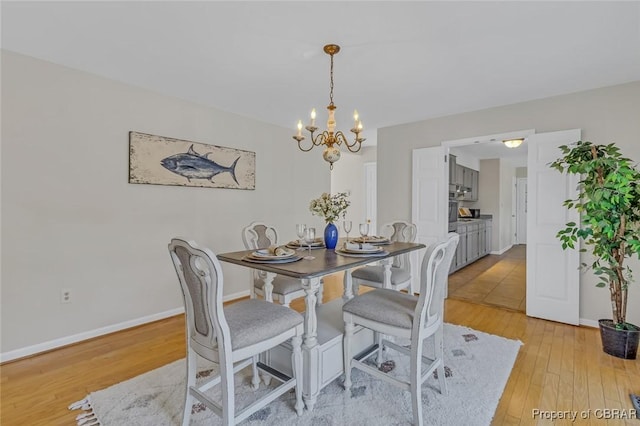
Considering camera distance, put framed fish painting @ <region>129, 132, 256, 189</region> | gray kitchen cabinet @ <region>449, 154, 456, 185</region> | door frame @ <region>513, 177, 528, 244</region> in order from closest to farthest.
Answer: framed fish painting @ <region>129, 132, 256, 189</region> → gray kitchen cabinet @ <region>449, 154, 456, 185</region> → door frame @ <region>513, 177, 528, 244</region>

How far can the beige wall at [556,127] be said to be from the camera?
9.69 ft

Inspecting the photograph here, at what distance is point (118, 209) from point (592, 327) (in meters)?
4.83

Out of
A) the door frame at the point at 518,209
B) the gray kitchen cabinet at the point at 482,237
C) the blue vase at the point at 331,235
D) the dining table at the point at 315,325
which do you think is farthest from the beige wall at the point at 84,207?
the door frame at the point at 518,209

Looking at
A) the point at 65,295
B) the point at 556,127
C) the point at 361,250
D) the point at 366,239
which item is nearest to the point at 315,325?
the point at 361,250

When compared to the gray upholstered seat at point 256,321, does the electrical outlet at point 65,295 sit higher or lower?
lower

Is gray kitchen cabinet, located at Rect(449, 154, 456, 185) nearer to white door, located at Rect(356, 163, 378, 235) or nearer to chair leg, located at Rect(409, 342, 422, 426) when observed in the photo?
white door, located at Rect(356, 163, 378, 235)

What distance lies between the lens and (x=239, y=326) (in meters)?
1.58

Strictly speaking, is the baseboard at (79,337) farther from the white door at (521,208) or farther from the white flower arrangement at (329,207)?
the white door at (521,208)

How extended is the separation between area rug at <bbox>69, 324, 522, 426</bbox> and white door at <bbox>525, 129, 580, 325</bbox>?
134 centimetres

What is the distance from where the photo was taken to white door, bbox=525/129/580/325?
10.4 ft

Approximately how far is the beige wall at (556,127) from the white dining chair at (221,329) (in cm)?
314

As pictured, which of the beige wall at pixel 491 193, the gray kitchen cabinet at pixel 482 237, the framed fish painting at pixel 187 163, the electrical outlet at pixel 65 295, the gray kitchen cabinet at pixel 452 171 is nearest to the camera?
the electrical outlet at pixel 65 295

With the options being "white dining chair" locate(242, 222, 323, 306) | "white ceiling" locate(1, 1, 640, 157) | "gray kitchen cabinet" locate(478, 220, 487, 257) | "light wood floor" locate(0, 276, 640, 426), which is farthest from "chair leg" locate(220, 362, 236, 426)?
"gray kitchen cabinet" locate(478, 220, 487, 257)

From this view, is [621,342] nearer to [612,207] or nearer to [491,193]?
[612,207]
